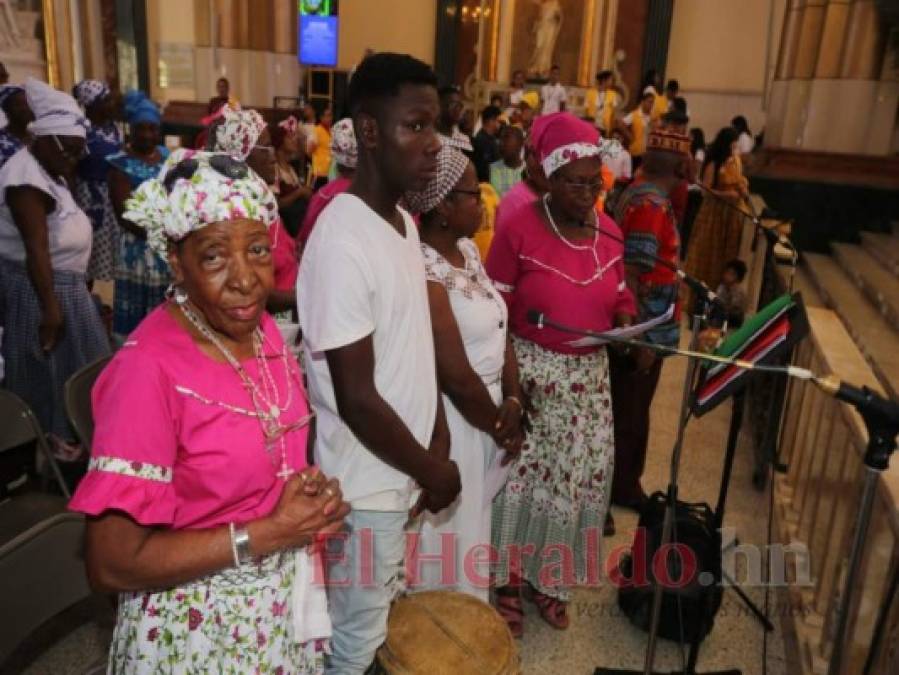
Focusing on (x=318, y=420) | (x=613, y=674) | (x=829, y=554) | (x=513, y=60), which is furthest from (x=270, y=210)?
(x=513, y=60)

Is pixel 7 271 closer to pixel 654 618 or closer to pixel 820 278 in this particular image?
pixel 654 618

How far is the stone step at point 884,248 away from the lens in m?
6.24

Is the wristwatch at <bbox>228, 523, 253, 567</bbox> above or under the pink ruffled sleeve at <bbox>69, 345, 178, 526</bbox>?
under

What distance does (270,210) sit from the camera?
→ 1380 millimetres

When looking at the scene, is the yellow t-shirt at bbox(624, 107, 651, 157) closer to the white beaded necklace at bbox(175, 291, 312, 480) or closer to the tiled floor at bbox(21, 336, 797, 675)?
the tiled floor at bbox(21, 336, 797, 675)

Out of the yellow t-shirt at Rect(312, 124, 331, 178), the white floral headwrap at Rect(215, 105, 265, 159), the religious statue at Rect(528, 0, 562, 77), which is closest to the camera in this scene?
the white floral headwrap at Rect(215, 105, 265, 159)

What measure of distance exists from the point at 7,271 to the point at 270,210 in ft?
8.06

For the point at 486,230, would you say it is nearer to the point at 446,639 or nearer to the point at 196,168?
the point at 446,639

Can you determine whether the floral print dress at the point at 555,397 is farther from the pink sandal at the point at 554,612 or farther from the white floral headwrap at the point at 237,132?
the white floral headwrap at the point at 237,132

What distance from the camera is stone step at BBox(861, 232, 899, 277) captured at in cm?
624

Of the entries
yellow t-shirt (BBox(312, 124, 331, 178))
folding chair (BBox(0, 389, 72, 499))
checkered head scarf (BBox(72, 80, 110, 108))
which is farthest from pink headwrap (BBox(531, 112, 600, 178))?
yellow t-shirt (BBox(312, 124, 331, 178))

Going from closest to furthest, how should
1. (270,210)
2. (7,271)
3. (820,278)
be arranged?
(270,210) → (7,271) → (820,278)

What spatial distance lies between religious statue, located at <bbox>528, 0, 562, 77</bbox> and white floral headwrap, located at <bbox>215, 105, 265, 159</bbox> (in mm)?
10891

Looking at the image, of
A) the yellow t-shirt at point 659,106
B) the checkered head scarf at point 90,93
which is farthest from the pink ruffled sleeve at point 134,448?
the yellow t-shirt at point 659,106
